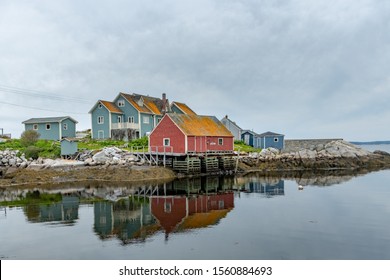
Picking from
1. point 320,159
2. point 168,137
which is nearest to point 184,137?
point 168,137

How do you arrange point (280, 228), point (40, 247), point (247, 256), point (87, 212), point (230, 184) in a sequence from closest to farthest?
1. point (247, 256)
2. point (40, 247)
3. point (280, 228)
4. point (87, 212)
5. point (230, 184)

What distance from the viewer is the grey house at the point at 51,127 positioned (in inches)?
1843

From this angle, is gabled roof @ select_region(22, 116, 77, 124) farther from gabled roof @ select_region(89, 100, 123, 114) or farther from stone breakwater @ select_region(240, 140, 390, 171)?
stone breakwater @ select_region(240, 140, 390, 171)

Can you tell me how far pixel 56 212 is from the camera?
793 inches

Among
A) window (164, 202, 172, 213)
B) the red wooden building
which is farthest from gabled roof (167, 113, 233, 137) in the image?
window (164, 202, 172, 213)

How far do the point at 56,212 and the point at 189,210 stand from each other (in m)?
7.69

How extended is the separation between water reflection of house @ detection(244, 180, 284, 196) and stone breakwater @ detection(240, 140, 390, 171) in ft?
33.5

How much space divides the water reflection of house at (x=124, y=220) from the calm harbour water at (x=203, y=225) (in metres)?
0.04

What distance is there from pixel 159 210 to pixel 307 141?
136 feet

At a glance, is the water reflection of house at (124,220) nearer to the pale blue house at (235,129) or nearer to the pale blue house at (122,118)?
the pale blue house at (122,118)

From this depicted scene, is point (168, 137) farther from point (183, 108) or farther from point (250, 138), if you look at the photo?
point (250, 138)
